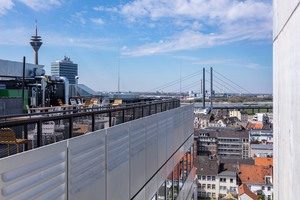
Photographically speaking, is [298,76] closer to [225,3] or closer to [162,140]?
[162,140]

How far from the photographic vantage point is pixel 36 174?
2.93m

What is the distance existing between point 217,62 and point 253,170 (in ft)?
200

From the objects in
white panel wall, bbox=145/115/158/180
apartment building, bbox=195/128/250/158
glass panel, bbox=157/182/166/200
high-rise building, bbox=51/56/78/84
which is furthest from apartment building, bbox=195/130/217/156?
white panel wall, bbox=145/115/158/180

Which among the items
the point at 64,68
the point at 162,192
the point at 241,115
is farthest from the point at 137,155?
the point at 241,115

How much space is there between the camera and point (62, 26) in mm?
18438

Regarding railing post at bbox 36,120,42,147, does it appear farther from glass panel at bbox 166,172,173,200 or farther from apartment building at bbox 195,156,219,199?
apartment building at bbox 195,156,219,199

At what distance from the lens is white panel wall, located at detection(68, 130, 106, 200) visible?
3588mm

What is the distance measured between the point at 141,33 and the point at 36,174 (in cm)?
4119

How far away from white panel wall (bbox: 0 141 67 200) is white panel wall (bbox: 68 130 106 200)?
0.18 m

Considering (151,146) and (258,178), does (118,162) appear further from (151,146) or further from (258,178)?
(258,178)

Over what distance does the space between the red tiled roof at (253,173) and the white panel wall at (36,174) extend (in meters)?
48.6

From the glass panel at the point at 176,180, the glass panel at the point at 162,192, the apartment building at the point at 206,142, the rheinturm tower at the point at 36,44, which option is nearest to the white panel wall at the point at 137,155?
the glass panel at the point at 162,192

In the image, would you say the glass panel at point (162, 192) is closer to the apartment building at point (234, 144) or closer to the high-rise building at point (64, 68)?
the high-rise building at point (64, 68)

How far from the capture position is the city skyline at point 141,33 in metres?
17.6
